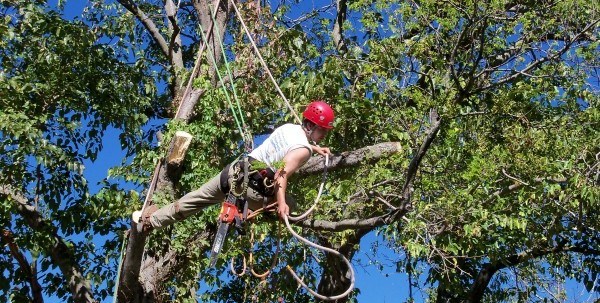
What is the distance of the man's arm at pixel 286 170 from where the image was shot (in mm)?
4676

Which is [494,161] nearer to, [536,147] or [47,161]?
[536,147]

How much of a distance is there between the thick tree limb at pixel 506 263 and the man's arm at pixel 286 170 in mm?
3203

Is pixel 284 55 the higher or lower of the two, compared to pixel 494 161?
higher

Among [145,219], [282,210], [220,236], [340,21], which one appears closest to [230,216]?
[220,236]

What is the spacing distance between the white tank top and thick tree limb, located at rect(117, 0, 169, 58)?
4377 millimetres

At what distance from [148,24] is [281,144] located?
4738 millimetres

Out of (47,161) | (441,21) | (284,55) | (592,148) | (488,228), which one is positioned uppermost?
(284,55)

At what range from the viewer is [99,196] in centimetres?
748

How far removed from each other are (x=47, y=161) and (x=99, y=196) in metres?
0.53

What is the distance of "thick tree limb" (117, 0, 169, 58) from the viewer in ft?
29.6

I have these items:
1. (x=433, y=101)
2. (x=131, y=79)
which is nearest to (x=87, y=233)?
(x=131, y=79)

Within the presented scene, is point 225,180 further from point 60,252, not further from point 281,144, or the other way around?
point 60,252

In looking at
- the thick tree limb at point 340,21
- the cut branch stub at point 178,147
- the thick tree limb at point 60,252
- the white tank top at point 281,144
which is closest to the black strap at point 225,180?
the white tank top at point 281,144

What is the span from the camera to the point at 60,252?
25.5 ft
